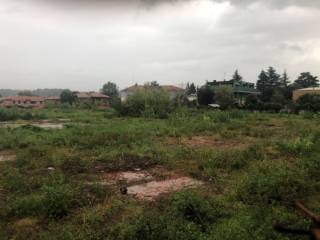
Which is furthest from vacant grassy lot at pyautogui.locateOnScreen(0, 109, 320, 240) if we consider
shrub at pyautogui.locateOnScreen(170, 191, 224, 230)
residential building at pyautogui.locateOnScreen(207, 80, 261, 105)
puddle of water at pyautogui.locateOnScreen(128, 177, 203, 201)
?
residential building at pyautogui.locateOnScreen(207, 80, 261, 105)

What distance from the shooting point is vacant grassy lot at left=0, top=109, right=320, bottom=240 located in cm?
465

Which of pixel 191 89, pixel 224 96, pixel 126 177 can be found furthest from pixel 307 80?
pixel 126 177

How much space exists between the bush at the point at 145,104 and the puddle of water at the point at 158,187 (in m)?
21.0

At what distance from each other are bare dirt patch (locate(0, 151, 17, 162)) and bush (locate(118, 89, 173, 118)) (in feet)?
57.3

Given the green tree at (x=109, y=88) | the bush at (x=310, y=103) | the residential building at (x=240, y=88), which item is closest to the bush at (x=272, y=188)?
the bush at (x=310, y=103)


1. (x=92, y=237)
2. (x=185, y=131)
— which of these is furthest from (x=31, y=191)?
(x=185, y=131)

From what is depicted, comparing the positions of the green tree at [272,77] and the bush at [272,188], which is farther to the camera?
the green tree at [272,77]

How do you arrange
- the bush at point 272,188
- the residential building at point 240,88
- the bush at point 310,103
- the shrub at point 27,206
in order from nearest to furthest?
the shrub at point 27,206 → the bush at point 272,188 → the bush at point 310,103 → the residential building at point 240,88

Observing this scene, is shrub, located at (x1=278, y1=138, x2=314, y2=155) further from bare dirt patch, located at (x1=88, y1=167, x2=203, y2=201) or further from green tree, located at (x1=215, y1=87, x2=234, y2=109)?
green tree, located at (x1=215, y1=87, x2=234, y2=109)

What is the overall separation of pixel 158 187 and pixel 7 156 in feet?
19.4

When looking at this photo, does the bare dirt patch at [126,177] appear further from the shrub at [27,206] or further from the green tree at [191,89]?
the green tree at [191,89]

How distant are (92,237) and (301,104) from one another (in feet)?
97.2

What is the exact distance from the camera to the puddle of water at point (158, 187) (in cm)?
648

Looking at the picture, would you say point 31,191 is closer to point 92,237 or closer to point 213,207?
point 92,237
